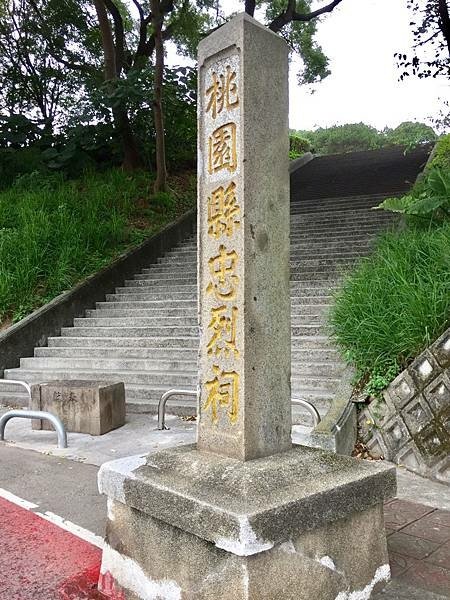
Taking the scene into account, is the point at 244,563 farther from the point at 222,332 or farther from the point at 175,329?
the point at 175,329

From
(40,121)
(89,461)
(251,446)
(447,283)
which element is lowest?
(89,461)

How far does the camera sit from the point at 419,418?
4.97m

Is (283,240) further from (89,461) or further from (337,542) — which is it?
(89,461)

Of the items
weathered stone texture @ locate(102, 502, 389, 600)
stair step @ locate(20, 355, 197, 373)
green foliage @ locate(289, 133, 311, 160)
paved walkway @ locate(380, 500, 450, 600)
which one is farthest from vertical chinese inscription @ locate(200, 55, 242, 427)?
green foliage @ locate(289, 133, 311, 160)

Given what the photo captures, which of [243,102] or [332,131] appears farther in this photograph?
[332,131]

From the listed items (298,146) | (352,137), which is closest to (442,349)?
(298,146)

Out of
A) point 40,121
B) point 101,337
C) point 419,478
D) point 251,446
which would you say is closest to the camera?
point 251,446

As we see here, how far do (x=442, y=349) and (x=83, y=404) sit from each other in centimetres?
405

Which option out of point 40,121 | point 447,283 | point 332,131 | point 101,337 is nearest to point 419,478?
point 447,283

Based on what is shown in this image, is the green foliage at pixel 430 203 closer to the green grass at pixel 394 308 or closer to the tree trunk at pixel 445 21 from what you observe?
the green grass at pixel 394 308

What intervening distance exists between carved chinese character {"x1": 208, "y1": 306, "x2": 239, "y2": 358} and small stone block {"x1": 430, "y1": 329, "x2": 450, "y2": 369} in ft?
9.15

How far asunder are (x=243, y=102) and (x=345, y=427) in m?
3.33

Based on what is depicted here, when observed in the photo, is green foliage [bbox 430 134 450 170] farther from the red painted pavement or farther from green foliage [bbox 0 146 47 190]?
green foliage [bbox 0 146 47 190]

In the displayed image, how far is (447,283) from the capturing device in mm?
5562
